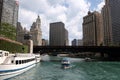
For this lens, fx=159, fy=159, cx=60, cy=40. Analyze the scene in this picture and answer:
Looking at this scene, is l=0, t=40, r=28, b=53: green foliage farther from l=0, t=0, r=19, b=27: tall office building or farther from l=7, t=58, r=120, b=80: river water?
l=0, t=0, r=19, b=27: tall office building

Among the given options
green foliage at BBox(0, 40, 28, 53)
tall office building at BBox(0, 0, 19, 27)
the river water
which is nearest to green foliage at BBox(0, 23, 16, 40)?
green foliage at BBox(0, 40, 28, 53)

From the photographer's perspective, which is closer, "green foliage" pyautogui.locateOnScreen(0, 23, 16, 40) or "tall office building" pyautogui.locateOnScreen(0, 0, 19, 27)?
"green foliage" pyautogui.locateOnScreen(0, 23, 16, 40)

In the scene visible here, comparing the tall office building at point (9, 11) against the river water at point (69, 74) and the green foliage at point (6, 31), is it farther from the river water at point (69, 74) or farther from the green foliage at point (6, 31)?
the river water at point (69, 74)

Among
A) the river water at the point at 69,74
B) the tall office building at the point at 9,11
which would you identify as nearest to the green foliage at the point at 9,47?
the river water at the point at 69,74

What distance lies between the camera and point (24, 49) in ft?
339

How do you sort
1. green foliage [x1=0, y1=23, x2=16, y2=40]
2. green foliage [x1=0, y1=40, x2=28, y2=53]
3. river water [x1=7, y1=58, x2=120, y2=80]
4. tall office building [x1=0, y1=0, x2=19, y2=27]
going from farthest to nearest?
tall office building [x1=0, y1=0, x2=19, y2=27] → green foliage [x1=0, y1=23, x2=16, y2=40] → green foliage [x1=0, y1=40, x2=28, y2=53] → river water [x1=7, y1=58, x2=120, y2=80]

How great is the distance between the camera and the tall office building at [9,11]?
14288 cm

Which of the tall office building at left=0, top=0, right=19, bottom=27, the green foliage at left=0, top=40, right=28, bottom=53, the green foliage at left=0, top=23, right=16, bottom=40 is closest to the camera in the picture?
the green foliage at left=0, top=40, right=28, bottom=53

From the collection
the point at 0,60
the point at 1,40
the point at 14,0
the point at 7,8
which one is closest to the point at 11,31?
the point at 1,40

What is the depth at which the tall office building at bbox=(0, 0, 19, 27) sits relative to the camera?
469ft

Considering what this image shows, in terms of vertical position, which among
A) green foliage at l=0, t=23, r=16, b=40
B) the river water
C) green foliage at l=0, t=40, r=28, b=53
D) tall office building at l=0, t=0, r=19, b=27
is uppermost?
tall office building at l=0, t=0, r=19, b=27

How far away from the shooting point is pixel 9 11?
6014 inches

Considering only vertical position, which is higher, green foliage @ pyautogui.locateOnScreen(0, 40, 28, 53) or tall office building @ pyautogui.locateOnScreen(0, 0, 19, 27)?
tall office building @ pyautogui.locateOnScreen(0, 0, 19, 27)

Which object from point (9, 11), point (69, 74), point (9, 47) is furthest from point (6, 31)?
point (69, 74)
